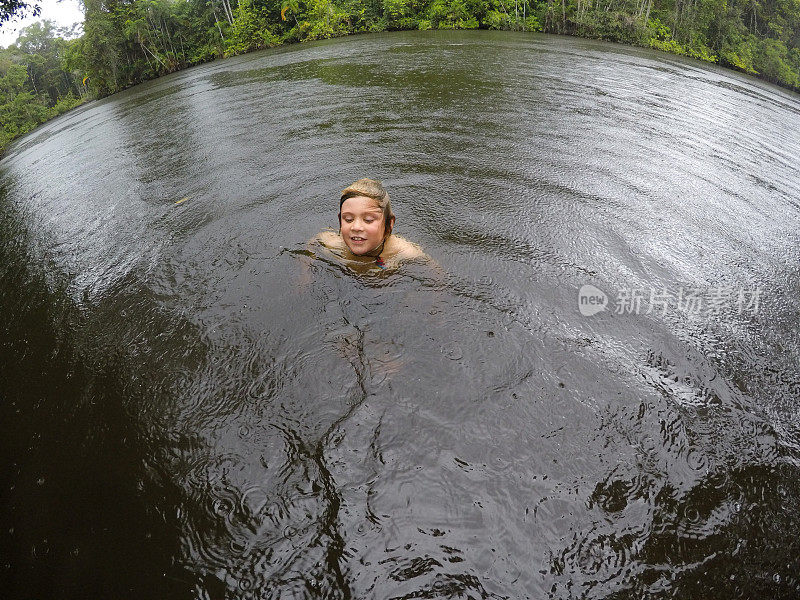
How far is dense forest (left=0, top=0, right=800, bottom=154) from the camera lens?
27422 millimetres

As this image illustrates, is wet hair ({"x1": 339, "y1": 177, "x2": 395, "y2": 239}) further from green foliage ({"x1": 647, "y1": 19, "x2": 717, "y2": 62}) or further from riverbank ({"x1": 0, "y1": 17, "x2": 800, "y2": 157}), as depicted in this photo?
green foliage ({"x1": 647, "y1": 19, "x2": 717, "y2": 62})

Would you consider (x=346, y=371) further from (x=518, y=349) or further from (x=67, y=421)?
(x=67, y=421)

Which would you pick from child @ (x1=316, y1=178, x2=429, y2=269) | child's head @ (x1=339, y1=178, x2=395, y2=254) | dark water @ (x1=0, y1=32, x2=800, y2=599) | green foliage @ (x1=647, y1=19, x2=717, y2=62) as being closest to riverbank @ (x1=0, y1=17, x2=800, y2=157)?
green foliage @ (x1=647, y1=19, x2=717, y2=62)

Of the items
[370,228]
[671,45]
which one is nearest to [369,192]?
[370,228]

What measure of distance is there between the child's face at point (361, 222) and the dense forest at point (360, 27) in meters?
31.4

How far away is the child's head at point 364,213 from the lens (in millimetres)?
3553

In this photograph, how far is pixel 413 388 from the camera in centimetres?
291

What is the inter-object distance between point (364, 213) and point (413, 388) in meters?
1.63

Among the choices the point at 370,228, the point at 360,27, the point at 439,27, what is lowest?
the point at 370,228

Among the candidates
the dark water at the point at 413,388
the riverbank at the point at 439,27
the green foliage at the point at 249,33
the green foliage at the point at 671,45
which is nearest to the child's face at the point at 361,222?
the dark water at the point at 413,388

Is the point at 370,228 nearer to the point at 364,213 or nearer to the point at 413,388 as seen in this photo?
the point at 364,213

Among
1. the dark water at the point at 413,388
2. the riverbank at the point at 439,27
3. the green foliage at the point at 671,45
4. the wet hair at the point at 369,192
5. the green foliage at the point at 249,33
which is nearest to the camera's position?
the dark water at the point at 413,388

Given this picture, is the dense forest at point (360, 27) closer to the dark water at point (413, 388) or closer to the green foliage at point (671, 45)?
the green foliage at point (671, 45)

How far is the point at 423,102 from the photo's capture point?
994cm
